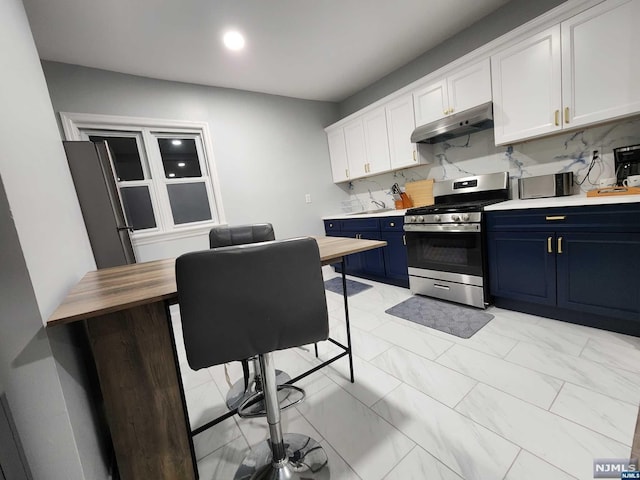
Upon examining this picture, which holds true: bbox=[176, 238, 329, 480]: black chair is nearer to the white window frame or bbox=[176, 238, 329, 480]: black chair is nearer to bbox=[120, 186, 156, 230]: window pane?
Result: the white window frame

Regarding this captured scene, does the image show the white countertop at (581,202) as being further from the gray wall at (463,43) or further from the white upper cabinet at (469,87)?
the gray wall at (463,43)

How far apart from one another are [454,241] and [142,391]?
2482 millimetres

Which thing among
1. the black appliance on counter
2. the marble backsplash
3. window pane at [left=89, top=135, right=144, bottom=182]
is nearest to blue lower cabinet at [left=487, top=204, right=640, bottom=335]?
the black appliance on counter

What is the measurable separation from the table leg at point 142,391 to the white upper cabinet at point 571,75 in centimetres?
296

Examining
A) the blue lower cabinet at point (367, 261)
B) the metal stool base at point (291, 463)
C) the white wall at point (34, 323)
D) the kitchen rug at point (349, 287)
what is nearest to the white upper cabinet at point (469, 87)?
the blue lower cabinet at point (367, 261)

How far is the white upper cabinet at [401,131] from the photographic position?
3.03 meters

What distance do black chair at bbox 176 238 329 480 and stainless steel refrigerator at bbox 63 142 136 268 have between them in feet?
6.03

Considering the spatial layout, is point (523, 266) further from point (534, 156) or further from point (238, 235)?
point (238, 235)

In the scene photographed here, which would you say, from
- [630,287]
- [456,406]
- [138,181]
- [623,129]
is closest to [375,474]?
[456,406]

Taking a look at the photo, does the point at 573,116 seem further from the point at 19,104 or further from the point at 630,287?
the point at 19,104

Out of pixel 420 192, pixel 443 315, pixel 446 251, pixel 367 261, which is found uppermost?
pixel 420 192

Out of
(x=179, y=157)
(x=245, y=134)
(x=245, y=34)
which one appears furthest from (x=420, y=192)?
(x=179, y=157)

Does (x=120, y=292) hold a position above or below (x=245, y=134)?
below

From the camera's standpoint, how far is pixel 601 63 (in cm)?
183
